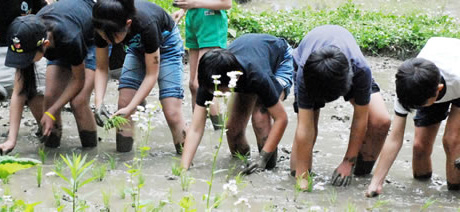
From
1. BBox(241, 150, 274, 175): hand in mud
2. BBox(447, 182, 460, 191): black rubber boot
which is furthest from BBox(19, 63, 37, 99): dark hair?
BBox(447, 182, 460, 191): black rubber boot

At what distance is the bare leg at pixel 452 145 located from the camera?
4375mm

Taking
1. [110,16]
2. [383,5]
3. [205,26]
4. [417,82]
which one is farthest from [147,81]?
[383,5]

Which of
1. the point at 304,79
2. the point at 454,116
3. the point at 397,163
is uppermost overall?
the point at 304,79

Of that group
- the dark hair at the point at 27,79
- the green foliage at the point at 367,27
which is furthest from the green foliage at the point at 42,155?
the green foliage at the point at 367,27

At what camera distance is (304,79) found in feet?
13.0

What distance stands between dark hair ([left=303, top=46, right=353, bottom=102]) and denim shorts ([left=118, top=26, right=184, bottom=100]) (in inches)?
54.4

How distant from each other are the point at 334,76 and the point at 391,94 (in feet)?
10.1

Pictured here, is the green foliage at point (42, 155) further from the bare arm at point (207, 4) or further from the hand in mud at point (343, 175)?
the hand in mud at point (343, 175)

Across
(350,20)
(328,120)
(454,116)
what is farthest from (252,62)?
(350,20)

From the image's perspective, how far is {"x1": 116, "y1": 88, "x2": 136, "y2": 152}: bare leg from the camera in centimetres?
496

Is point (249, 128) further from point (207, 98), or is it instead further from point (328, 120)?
point (207, 98)

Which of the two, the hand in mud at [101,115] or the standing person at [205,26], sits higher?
the standing person at [205,26]

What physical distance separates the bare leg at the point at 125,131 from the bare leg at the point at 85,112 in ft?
0.79

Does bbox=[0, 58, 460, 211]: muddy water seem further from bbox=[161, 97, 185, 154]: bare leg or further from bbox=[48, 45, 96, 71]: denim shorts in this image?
bbox=[48, 45, 96, 71]: denim shorts
